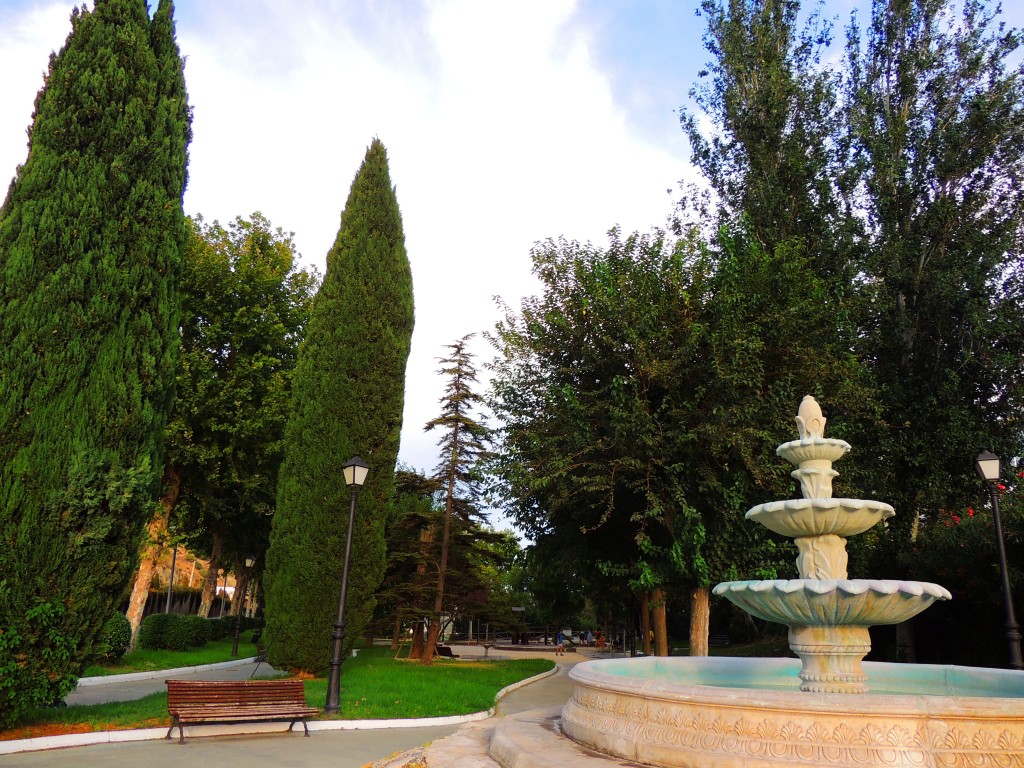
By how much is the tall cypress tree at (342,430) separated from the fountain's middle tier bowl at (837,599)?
32.4 feet

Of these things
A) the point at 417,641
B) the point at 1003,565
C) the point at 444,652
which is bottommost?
the point at 444,652

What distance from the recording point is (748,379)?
13.1 meters

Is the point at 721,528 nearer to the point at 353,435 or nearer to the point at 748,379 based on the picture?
the point at 748,379

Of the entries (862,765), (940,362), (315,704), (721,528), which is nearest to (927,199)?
(940,362)

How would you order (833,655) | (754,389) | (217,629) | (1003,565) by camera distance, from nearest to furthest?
(833,655) < (1003,565) < (754,389) < (217,629)

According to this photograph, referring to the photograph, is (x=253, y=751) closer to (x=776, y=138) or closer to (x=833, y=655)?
(x=833, y=655)

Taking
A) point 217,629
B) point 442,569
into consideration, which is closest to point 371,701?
point 442,569

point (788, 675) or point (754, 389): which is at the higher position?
point (754, 389)

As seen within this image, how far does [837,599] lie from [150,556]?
21905 millimetres

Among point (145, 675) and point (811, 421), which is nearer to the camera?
point (811, 421)

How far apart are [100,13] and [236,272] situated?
1118cm

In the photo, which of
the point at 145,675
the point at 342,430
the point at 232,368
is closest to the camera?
the point at 342,430

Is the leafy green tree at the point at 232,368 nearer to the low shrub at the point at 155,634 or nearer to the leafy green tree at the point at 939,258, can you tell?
the low shrub at the point at 155,634

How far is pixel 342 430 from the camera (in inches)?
602
